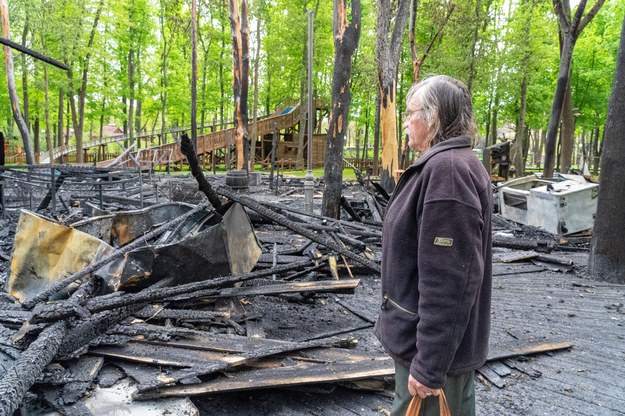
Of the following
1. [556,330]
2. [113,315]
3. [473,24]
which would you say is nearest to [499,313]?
[556,330]

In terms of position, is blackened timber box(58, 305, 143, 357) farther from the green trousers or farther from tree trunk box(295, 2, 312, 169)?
tree trunk box(295, 2, 312, 169)

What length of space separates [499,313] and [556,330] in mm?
662

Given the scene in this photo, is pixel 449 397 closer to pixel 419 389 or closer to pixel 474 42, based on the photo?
pixel 419 389

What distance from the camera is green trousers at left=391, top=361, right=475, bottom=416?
1.84 meters

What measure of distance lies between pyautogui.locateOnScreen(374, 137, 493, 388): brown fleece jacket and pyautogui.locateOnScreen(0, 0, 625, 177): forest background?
816 inches

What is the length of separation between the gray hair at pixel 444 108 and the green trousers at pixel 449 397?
39.5 inches


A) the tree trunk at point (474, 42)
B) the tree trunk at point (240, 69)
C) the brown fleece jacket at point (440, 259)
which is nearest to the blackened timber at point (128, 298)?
the brown fleece jacket at point (440, 259)

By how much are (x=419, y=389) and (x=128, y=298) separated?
9.73ft

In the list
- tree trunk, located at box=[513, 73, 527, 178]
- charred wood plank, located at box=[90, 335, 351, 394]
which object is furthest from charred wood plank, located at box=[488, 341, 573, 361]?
tree trunk, located at box=[513, 73, 527, 178]

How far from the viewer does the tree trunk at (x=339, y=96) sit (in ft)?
32.8

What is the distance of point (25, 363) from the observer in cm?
288

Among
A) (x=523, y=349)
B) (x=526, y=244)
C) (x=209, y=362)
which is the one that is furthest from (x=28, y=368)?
(x=526, y=244)

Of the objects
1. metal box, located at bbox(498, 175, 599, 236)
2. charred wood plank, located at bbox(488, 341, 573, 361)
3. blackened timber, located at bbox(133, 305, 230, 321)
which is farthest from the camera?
metal box, located at bbox(498, 175, 599, 236)

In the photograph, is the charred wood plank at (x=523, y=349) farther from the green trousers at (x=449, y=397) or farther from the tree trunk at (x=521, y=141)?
the tree trunk at (x=521, y=141)
